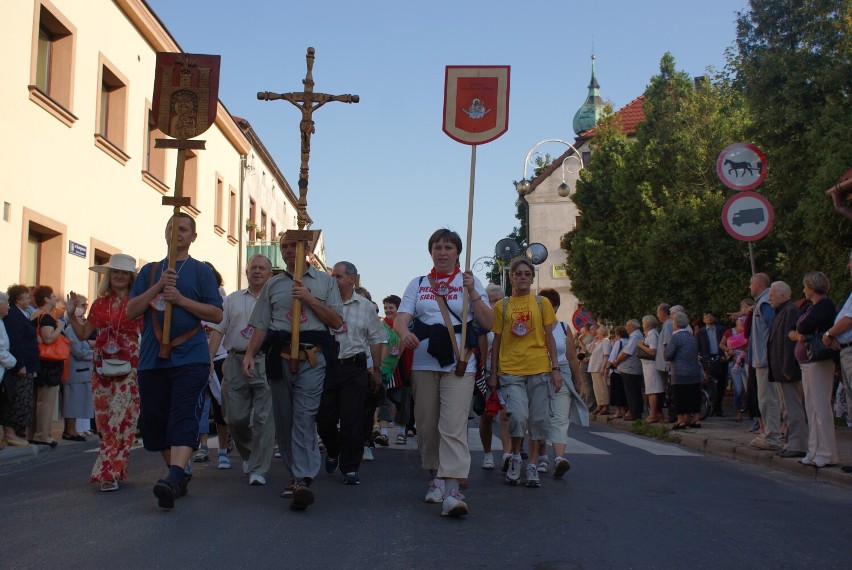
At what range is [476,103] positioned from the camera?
27.5 ft

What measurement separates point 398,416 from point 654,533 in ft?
20.9

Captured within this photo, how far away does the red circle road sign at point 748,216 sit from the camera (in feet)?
39.3

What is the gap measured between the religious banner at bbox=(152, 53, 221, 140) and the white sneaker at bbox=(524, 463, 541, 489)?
12.2 ft

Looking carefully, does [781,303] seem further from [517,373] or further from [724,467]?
[517,373]

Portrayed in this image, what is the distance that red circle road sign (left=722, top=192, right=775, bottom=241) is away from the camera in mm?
11984

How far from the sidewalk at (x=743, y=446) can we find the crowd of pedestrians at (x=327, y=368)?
0.18 meters

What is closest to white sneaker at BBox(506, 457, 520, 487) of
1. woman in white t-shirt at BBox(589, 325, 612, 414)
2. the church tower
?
woman in white t-shirt at BBox(589, 325, 612, 414)

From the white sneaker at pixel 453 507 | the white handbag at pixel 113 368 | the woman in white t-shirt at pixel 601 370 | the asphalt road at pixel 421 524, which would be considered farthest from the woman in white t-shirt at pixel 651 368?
the white handbag at pixel 113 368

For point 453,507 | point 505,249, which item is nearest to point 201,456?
point 453,507

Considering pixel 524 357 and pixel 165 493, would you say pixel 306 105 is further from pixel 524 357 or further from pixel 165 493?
pixel 165 493

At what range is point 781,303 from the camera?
426 inches

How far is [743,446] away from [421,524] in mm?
6706

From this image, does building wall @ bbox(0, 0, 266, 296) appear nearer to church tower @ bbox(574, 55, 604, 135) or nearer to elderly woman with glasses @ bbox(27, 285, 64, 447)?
elderly woman with glasses @ bbox(27, 285, 64, 447)

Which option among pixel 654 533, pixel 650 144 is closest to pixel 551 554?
pixel 654 533
